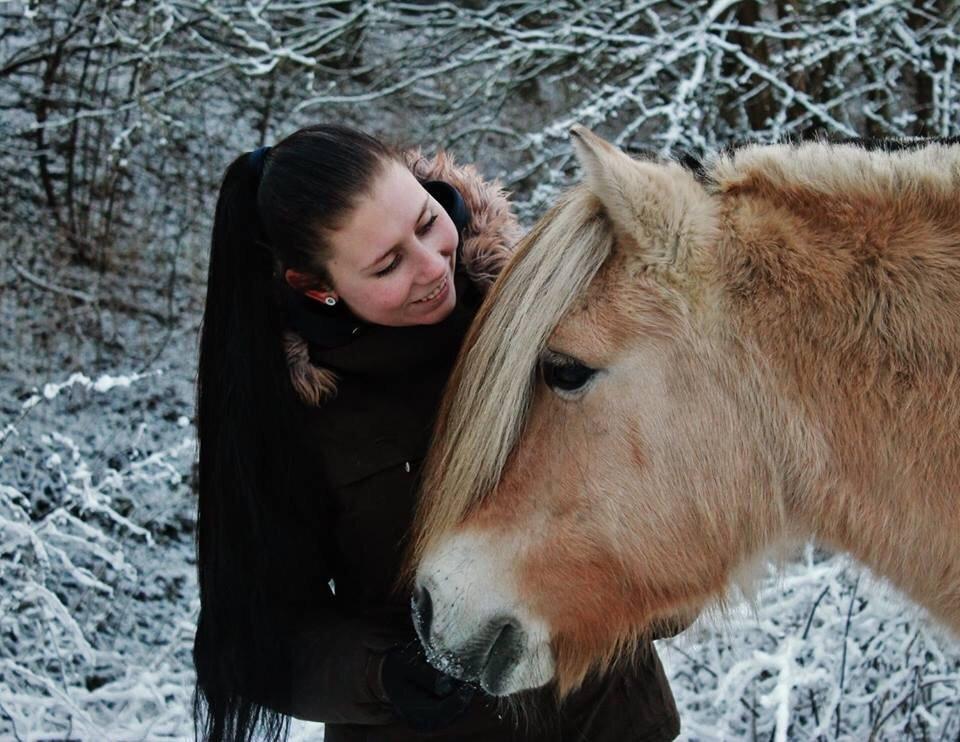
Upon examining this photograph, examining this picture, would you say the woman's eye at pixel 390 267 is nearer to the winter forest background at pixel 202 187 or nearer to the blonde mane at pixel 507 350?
the blonde mane at pixel 507 350

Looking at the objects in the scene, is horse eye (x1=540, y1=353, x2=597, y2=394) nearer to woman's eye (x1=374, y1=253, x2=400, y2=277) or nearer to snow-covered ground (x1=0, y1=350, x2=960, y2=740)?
woman's eye (x1=374, y1=253, x2=400, y2=277)

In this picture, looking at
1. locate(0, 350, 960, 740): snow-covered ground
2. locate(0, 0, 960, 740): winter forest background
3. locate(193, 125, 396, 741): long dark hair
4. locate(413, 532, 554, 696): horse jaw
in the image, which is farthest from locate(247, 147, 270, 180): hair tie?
locate(0, 0, 960, 740): winter forest background

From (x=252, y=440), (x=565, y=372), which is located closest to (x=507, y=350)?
(x=565, y=372)

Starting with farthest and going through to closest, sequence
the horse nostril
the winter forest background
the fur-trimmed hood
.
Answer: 1. the winter forest background
2. the fur-trimmed hood
3. the horse nostril

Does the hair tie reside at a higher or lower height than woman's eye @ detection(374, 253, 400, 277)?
higher

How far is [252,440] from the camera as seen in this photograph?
192 cm

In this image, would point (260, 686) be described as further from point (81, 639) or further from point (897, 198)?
point (81, 639)

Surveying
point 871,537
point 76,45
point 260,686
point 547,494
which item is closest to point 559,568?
point 547,494

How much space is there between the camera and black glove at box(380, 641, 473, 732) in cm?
178

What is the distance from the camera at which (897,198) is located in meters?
1.65

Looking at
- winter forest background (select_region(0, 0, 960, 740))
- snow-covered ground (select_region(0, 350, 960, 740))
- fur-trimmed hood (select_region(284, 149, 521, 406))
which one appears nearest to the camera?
fur-trimmed hood (select_region(284, 149, 521, 406))

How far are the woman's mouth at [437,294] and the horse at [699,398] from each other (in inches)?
6.7

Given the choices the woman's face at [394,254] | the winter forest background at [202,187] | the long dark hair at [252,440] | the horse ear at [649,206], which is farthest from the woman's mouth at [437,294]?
the winter forest background at [202,187]

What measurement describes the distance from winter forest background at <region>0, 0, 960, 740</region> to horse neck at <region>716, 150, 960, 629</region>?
2.02m
